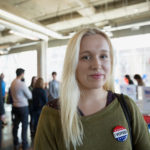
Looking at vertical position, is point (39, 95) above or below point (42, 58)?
below

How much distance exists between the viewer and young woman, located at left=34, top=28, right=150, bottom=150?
70 centimetres

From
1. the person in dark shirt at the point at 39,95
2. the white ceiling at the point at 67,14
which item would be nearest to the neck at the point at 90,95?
the person in dark shirt at the point at 39,95

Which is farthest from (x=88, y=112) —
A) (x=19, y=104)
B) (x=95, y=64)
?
(x=19, y=104)

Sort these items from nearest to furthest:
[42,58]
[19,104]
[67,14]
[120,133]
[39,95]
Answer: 1. [120,133]
2. [19,104]
3. [39,95]
4. [67,14]
5. [42,58]

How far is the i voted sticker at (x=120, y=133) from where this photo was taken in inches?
27.9

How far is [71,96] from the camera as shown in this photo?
763mm

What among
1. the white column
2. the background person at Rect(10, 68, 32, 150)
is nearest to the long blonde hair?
the background person at Rect(10, 68, 32, 150)

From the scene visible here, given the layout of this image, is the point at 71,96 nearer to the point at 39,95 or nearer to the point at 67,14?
the point at 39,95

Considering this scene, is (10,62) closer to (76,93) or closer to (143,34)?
(143,34)

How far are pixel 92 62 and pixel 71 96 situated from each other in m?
0.21

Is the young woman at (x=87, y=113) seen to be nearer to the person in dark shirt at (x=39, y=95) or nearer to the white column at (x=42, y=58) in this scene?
the person in dark shirt at (x=39, y=95)

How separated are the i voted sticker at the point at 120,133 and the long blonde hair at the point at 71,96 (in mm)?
171

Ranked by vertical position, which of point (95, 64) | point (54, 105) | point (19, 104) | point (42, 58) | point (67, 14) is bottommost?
point (19, 104)

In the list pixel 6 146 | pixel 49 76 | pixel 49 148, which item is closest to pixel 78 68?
pixel 49 148
